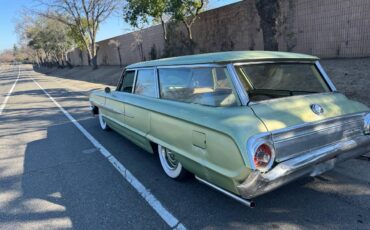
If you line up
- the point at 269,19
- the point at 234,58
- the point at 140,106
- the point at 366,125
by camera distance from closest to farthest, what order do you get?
the point at 234,58 < the point at 366,125 < the point at 140,106 < the point at 269,19

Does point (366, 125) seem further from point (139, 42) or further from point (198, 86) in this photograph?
point (139, 42)

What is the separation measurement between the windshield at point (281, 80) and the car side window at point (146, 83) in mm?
1288

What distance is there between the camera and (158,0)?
15.6 metres

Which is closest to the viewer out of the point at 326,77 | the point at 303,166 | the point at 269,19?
the point at 303,166

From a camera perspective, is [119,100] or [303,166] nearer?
[303,166]

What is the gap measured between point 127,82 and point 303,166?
360 cm

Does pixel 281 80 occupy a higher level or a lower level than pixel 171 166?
higher

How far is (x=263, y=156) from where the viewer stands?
8.93 ft

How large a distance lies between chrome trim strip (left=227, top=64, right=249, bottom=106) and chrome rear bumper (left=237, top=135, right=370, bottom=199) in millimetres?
723

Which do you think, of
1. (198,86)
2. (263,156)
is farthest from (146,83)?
(263,156)

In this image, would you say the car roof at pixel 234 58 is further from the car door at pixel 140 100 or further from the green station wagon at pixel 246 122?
the car door at pixel 140 100

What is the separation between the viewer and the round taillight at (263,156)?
2.69 meters

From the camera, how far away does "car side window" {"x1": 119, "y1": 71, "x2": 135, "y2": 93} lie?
17.5ft

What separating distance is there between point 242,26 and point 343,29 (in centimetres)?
502
